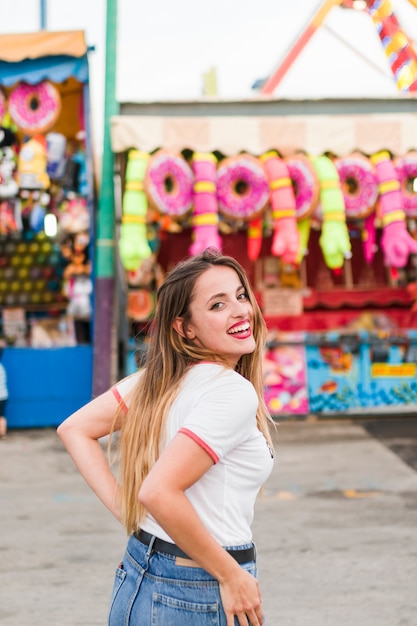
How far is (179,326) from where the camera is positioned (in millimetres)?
2045

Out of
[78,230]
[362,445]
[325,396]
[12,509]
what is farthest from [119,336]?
[12,509]

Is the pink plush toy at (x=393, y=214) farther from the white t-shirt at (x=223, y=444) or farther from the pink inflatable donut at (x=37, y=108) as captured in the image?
the white t-shirt at (x=223, y=444)

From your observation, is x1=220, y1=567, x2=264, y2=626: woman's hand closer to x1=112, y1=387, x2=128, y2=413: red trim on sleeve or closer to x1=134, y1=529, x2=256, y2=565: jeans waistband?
x1=134, y1=529, x2=256, y2=565: jeans waistband

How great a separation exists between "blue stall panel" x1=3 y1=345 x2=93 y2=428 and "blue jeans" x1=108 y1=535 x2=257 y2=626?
26.7 ft

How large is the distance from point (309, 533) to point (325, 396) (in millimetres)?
4969

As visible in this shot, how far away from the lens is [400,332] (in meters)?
10.6

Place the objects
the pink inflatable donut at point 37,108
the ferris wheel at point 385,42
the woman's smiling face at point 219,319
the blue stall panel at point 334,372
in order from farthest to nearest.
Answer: the ferris wheel at point 385,42, the blue stall panel at point 334,372, the pink inflatable donut at point 37,108, the woman's smiling face at point 219,319

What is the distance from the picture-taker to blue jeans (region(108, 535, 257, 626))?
72.8 inches

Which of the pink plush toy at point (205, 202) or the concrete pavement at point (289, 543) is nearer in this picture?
the concrete pavement at point (289, 543)

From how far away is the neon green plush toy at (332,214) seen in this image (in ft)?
29.2

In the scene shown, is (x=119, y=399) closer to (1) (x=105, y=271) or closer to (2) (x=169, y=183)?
(2) (x=169, y=183)

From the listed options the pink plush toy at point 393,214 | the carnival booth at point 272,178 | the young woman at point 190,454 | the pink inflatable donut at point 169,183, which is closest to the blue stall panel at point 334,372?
the carnival booth at point 272,178

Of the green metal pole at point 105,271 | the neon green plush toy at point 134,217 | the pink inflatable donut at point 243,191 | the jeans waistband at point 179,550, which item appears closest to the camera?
the jeans waistband at point 179,550

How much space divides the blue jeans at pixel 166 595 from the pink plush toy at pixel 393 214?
291 inches
